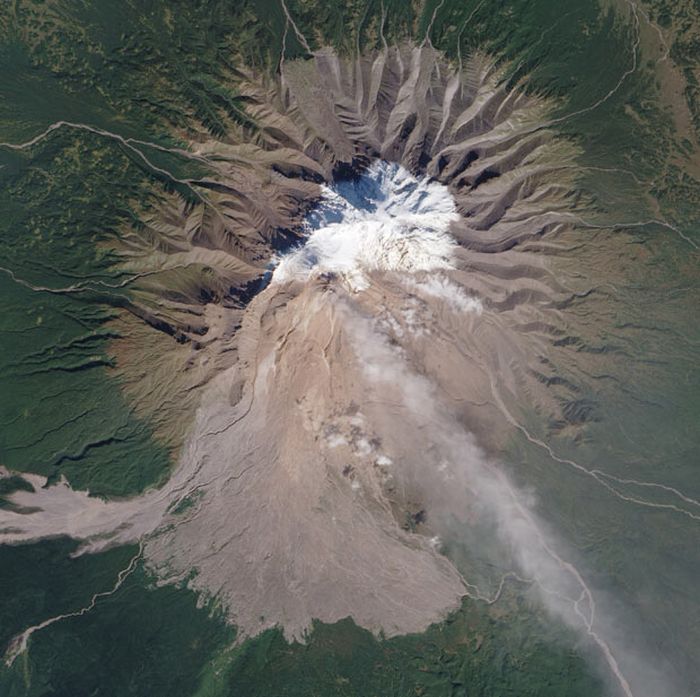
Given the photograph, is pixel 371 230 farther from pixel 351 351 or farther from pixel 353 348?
pixel 351 351

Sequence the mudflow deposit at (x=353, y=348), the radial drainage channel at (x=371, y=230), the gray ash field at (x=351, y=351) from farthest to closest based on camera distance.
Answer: the radial drainage channel at (x=371, y=230), the mudflow deposit at (x=353, y=348), the gray ash field at (x=351, y=351)

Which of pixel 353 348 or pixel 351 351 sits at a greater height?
pixel 353 348

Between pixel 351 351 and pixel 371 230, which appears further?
pixel 371 230

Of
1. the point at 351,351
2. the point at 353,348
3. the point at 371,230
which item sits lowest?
the point at 351,351

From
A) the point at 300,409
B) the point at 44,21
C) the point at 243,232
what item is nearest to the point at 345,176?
the point at 243,232

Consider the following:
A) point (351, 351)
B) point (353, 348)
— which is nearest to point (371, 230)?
point (353, 348)
